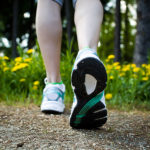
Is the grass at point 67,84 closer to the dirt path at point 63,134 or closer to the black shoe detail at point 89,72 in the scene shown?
the dirt path at point 63,134

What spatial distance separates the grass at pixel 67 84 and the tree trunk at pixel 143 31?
147 cm

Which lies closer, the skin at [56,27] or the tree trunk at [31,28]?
the skin at [56,27]

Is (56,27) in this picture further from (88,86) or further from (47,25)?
(88,86)

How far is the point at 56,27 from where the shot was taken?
149cm

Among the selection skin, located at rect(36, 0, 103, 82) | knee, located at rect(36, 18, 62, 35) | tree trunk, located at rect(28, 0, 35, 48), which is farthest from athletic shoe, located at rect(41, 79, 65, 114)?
tree trunk, located at rect(28, 0, 35, 48)

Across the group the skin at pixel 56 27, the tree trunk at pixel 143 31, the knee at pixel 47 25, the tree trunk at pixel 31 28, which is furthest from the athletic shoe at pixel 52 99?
the tree trunk at pixel 31 28

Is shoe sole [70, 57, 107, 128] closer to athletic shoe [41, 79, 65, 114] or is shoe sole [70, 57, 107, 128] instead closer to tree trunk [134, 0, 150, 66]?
athletic shoe [41, 79, 65, 114]

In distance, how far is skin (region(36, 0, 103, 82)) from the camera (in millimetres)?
1183

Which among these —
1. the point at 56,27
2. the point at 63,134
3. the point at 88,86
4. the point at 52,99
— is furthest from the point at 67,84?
the point at 88,86

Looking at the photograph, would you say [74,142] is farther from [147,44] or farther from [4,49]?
[4,49]

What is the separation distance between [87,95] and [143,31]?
3.34 m

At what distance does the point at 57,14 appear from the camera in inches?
57.9

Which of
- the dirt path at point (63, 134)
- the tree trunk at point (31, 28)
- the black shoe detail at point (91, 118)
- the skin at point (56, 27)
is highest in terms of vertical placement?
the tree trunk at point (31, 28)

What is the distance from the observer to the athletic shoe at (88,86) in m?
1.02
